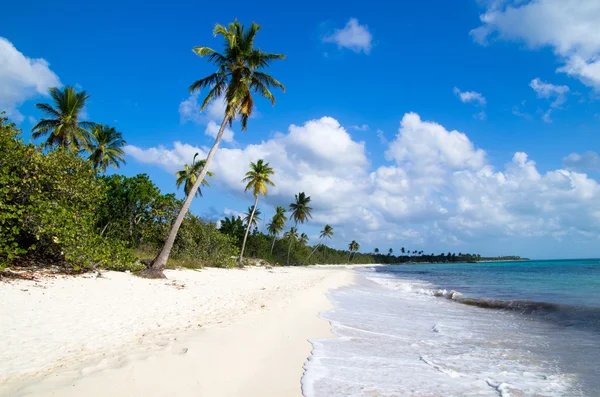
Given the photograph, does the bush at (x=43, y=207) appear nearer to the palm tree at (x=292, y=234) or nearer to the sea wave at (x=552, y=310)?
the sea wave at (x=552, y=310)

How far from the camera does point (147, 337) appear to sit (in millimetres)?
4883

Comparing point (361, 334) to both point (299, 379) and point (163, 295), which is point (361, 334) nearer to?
point (299, 379)

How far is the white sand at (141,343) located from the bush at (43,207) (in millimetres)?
1331

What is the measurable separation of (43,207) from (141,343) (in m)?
6.41

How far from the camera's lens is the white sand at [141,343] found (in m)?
3.23

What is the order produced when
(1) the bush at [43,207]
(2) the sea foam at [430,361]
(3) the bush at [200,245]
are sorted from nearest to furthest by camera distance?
(2) the sea foam at [430,361]
(1) the bush at [43,207]
(3) the bush at [200,245]

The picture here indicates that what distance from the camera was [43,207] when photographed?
8.56 m

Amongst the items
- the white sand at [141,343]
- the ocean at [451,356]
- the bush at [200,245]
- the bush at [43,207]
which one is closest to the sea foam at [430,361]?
the ocean at [451,356]

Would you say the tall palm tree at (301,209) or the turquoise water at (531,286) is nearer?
the turquoise water at (531,286)

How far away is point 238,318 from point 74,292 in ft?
13.4

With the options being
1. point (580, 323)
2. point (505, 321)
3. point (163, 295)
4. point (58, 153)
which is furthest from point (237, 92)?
point (580, 323)

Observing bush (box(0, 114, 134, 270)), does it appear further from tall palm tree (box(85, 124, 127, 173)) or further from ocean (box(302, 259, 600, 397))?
tall palm tree (box(85, 124, 127, 173))

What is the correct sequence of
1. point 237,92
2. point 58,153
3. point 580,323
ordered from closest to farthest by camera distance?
Answer: point 580,323 → point 58,153 → point 237,92

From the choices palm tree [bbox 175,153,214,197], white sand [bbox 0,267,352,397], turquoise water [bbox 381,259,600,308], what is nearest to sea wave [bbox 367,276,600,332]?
turquoise water [bbox 381,259,600,308]
